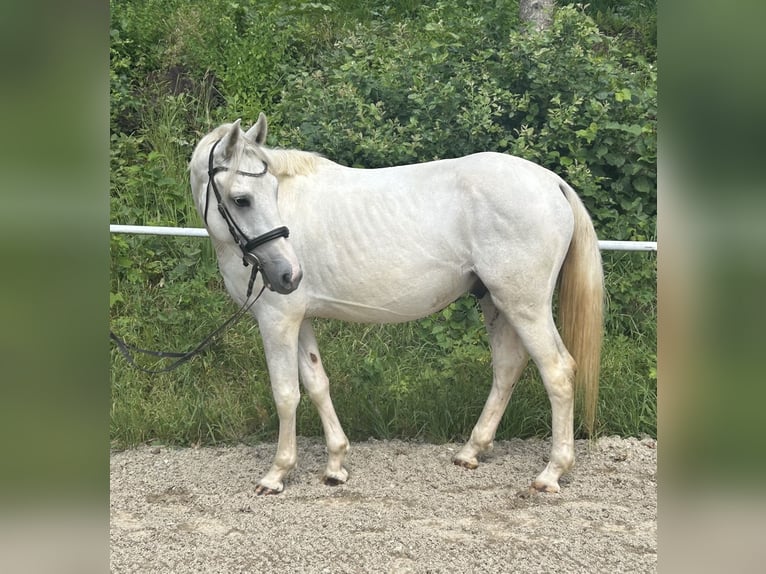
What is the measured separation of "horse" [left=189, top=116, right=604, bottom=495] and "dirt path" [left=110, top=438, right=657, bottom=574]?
0.74ft

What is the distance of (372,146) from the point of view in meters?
5.61

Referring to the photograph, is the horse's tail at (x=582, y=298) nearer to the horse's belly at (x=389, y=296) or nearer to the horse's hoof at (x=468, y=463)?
the horse's belly at (x=389, y=296)

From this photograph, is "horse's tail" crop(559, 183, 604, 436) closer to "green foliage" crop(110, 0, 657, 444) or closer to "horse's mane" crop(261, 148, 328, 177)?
"green foliage" crop(110, 0, 657, 444)

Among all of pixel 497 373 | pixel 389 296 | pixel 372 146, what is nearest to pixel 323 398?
pixel 389 296

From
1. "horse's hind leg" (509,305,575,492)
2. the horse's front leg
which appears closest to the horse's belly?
the horse's front leg

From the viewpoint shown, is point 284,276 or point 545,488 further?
point 545,488

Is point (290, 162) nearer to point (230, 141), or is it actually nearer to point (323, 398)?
point (230, 141)

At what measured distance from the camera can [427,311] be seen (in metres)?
3.79

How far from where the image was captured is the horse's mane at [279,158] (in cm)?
346

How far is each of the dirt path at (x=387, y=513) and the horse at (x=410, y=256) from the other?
227mm

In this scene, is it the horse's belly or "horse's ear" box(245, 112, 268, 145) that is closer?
"horse's ear" box(245, 112, 268, 145)

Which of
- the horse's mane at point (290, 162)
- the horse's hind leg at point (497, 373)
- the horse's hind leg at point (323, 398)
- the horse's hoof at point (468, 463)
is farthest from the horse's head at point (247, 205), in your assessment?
the horse's hoof at point (468, 463)

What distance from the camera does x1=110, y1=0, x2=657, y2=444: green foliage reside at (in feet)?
15.4

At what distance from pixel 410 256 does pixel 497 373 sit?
941 mm
